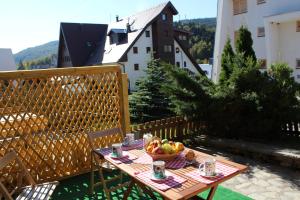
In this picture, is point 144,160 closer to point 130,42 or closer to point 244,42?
point 244,42

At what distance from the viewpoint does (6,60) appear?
14844mm

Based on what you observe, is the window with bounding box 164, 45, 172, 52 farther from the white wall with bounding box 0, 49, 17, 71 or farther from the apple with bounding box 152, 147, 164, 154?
the apple with bounding box 152, 147, 164, 154

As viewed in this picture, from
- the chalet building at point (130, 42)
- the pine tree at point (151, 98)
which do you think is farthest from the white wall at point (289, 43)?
the chalet building at point (130, 42)

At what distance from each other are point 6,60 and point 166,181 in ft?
48.8

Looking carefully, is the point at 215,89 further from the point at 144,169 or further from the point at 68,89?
the point at 144,169

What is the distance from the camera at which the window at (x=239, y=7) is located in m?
13.5

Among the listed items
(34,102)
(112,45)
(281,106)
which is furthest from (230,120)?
(112,45)

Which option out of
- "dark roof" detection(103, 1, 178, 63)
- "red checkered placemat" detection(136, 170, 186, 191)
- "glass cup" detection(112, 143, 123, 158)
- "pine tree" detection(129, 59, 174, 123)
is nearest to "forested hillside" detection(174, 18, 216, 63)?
"dark roof" detection(103, 1, 178, 63)

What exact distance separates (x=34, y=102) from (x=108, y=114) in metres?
1.23

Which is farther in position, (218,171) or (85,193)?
(85,193)

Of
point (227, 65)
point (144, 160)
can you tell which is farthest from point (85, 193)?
point (227, 65)

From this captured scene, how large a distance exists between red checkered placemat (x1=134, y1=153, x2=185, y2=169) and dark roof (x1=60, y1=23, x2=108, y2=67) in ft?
73.8

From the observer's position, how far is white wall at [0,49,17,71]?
14.7m

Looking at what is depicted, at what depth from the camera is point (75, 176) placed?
15.4 feet
